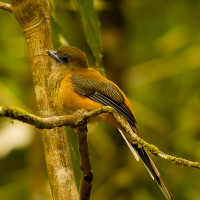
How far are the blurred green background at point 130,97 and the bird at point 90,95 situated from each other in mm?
1595

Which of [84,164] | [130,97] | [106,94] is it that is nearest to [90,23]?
[106,94]

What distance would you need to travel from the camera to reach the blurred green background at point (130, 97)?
5422 millimetres

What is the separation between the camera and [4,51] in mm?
6301

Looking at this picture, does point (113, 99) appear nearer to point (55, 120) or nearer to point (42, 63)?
point (42, 63)

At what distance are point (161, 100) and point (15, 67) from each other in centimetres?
239

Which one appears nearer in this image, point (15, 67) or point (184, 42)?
point (15, 67)

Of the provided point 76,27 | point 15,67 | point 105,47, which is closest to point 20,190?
point 15,67

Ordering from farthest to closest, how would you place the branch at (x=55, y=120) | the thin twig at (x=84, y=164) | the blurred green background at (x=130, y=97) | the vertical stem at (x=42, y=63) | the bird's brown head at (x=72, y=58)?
the blurred green background at (x=130, y=97), the bird's brown head at (x=72, y=58), the vertical stem at (x=42, y=63), the thin twig at (x=84, y=164), the branch at (x=55, y=120)

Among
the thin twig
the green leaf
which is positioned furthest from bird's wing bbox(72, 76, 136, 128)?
the thin twig

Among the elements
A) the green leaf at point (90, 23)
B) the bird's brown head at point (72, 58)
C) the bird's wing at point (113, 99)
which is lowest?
the bird's wing at point (113, 99)

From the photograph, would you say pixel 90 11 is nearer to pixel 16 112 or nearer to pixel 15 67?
pixel 16 112

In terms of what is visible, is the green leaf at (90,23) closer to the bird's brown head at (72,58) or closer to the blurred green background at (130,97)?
the bird's brown head at (72,58)

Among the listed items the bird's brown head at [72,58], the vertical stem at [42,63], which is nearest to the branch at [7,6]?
the vertical stem at [42,63]

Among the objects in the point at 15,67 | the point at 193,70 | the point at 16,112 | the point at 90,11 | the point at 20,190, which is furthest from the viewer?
the point at 193,70
